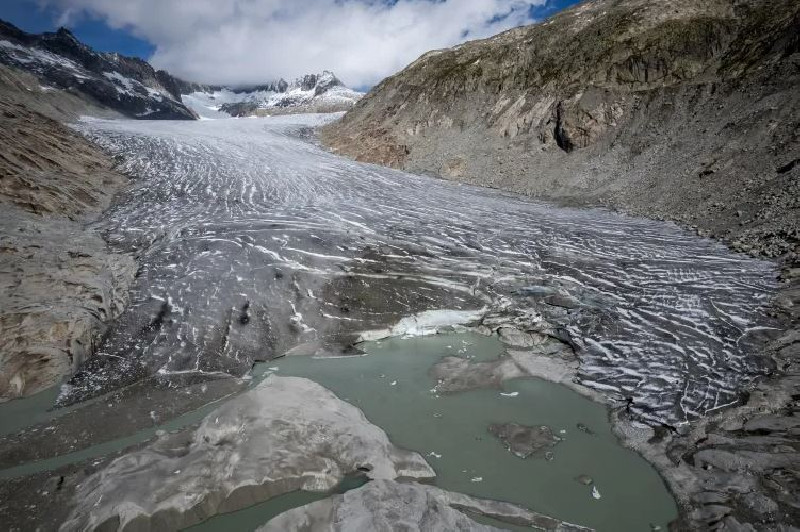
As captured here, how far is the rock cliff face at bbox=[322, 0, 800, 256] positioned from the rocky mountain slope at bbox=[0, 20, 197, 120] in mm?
48280

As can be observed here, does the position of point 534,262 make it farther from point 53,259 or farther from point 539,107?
point 539,107

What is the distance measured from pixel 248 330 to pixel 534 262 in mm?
5764

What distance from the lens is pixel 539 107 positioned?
19516 millimetres

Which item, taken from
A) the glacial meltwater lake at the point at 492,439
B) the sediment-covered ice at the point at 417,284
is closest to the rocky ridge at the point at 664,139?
the glacial meltwater lake at the point at 492,439

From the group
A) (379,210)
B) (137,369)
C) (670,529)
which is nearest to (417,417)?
(670,529)

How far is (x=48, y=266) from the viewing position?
752 cm

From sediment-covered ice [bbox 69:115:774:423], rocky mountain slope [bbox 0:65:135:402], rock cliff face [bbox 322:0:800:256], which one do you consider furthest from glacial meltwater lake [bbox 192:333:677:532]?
rock cliff face [bbox 322:0:800:256]

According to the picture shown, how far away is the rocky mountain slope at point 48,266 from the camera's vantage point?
19.5 ft

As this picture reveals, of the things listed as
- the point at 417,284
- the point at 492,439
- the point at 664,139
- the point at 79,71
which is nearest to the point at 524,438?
the point at 492,439

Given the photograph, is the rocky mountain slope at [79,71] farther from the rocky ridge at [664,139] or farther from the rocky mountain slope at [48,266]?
the rocky ridge at [664,139]

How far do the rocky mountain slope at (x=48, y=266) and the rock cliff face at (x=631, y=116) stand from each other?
40.3 feet

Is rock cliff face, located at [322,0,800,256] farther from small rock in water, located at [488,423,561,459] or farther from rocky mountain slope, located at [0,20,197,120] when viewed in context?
rocky mountain slope, located at [0,20,197,120]

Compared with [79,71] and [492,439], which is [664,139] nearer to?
[492,439]

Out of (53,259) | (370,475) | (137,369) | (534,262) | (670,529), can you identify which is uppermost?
(53,259)
